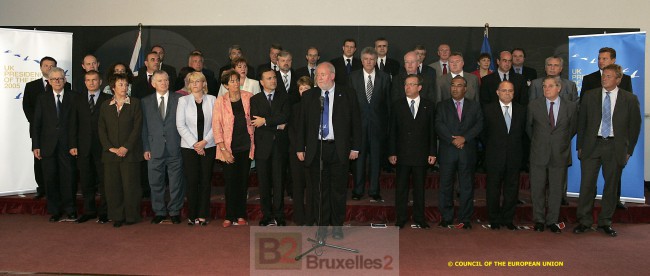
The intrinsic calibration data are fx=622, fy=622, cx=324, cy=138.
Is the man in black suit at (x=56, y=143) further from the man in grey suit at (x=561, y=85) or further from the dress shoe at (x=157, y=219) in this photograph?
the man in grey suit at (x=561, y=85)

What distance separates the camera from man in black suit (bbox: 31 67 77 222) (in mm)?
6160

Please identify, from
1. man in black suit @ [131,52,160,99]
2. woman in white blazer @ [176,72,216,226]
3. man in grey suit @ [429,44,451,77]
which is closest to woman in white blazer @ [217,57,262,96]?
woman in white blazer @ [176,72,216,226]

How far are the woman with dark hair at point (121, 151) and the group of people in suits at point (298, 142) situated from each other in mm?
10

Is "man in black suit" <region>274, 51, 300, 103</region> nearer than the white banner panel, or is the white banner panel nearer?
"man in black suit" <region>274, 51, 300, 103</region>

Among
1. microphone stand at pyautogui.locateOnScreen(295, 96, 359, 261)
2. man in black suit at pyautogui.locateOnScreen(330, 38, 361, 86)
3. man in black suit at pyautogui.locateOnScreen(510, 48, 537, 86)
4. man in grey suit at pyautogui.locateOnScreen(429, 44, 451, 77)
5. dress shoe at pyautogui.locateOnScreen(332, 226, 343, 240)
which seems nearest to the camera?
microphone stand at pyautogui.locateOnScreen(295, 96, 359, 261)

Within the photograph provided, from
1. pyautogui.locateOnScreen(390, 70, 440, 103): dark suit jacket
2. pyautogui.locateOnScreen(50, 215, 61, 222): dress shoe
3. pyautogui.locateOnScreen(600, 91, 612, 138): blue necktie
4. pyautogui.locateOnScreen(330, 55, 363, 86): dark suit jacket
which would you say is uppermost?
pyautogui.locateOnScreen(330, 55, 363, 86): dark suit jacket

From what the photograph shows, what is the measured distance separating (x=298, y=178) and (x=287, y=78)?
156 centimetres

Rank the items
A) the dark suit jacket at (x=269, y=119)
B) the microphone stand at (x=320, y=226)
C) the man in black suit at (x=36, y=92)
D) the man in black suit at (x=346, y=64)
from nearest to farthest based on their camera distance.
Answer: the microphone stand at (x=320, y=226) < the dark suit jacket at (x=269, y=119) < the man in black suit at (x=36, y=92) < the man in black suit at (x=346, y=64)

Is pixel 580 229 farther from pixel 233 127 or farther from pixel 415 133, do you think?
pixel 233 127

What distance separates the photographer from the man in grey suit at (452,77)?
645 cm

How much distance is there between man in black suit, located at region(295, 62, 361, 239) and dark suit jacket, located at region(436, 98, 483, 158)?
1.01m

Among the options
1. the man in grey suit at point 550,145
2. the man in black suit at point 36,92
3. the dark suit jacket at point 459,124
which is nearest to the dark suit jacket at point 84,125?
the man in black suit at point 36,92

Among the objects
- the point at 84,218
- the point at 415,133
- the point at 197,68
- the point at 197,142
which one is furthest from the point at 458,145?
the point at 84,218

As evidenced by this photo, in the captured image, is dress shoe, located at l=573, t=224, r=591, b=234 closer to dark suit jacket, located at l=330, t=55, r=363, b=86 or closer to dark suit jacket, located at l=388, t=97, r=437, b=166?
dark suit jacket, located at l=388, t=97, r=437, b=166
